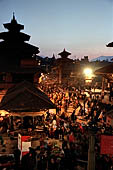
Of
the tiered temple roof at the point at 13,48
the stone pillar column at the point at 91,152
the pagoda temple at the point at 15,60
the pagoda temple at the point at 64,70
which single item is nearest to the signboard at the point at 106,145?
the stone pillar column at the point at 91,152

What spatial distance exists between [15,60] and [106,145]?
15.8m

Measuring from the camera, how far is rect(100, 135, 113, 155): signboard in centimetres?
758

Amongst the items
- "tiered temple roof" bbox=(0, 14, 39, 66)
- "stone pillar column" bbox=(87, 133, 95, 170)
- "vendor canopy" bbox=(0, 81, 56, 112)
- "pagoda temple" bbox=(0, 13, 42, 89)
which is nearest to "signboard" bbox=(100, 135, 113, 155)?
"stone pillar column" bbox=(87, 133, 95, 170)

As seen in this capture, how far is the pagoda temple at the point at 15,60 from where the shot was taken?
59.7 ft

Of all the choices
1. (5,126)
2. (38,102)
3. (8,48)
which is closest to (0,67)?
(8,48)

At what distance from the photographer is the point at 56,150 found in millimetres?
10539

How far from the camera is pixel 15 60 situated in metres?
20.0

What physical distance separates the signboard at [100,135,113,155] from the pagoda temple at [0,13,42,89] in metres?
12.2

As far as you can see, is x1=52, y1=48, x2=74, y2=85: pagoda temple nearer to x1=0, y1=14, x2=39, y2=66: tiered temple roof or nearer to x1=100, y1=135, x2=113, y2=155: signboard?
x1=0, y1=14, x2=39, y2=66: tiered temple roof

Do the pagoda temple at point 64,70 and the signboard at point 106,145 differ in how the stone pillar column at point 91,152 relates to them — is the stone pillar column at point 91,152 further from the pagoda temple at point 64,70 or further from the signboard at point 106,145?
the pagoda temple at point 64,70

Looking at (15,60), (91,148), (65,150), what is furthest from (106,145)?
(15,60)

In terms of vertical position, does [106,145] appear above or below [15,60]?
below

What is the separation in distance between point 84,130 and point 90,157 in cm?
672

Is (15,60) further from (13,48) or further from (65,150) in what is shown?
(65,150)
